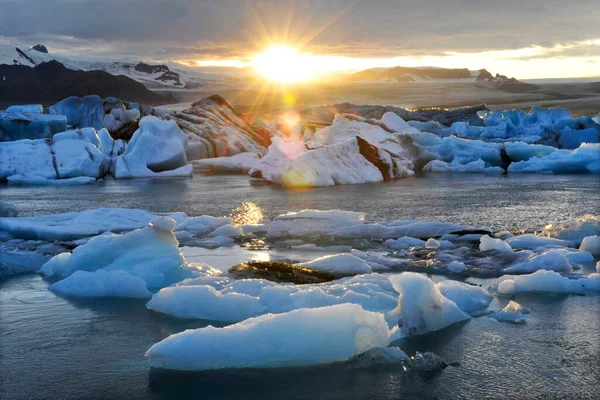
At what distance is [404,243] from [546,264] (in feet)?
8.98

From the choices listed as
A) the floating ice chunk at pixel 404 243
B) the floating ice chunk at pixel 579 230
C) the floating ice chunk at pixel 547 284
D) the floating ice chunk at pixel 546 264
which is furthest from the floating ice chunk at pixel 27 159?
the floating ice chunk at pixel 547 284

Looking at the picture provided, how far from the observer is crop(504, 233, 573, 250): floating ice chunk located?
10508mm

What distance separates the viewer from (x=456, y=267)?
879 cm

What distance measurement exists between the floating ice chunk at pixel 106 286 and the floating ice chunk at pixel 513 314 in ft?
13.4

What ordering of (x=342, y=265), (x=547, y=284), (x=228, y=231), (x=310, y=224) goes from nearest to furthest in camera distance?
(x=547, y=284)
(x=342, y=265)
(x=310, y=224)
(x=228, y=231)

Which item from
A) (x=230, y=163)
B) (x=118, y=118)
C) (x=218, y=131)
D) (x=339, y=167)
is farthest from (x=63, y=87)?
(x=339, y=167)

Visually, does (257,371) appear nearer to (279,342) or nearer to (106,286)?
(279,342)

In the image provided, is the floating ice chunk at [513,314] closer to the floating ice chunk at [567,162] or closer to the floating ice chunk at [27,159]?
the floating ice chunk at [27,159]

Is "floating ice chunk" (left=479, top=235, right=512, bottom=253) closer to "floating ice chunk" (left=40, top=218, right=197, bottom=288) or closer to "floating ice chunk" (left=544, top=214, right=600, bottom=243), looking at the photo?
"floating ice chunk" (left=544, top=214, right=600, bottom=243)

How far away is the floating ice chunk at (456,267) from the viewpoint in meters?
8.74

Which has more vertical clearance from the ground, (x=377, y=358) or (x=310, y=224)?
(x=377, y=358)

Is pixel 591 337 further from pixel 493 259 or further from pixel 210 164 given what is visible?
pixel 210 164

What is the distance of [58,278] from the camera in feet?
28.3

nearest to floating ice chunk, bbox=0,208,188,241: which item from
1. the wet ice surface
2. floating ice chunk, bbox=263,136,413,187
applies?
the wet ice surface
